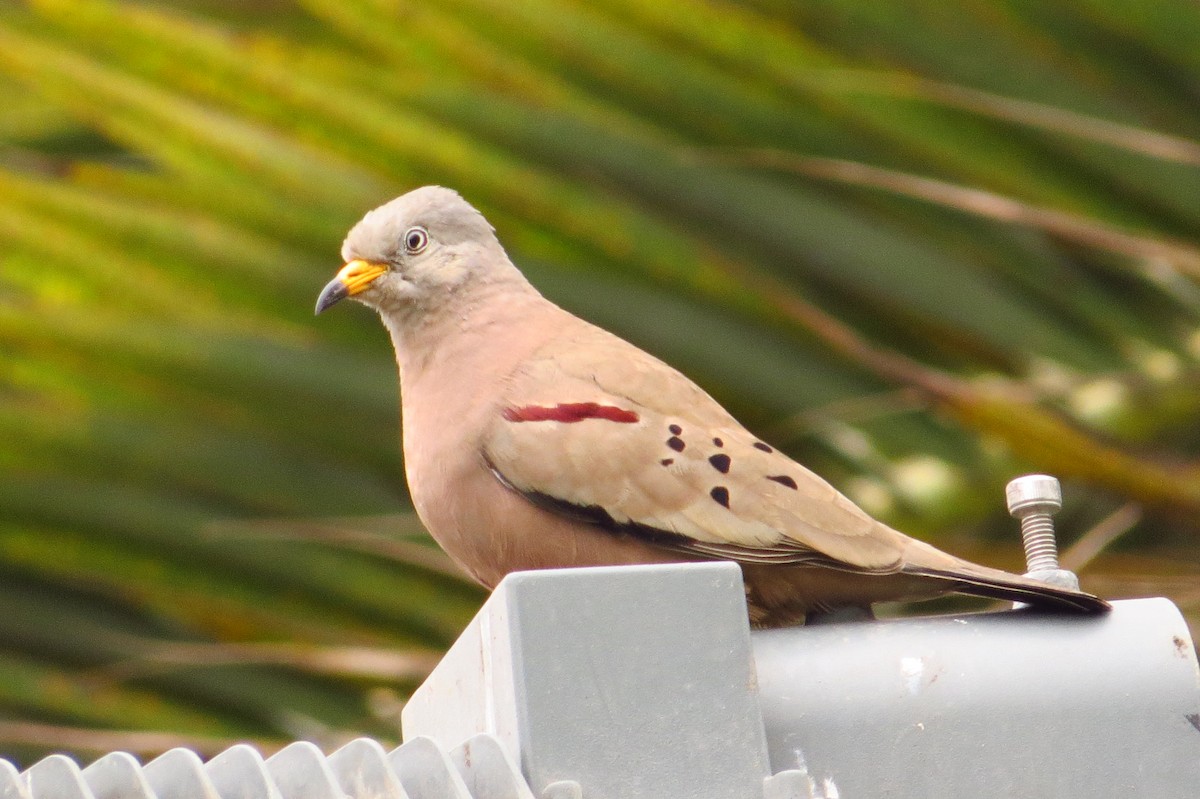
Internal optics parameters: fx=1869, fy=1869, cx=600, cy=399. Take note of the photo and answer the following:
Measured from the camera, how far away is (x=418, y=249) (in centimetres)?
460

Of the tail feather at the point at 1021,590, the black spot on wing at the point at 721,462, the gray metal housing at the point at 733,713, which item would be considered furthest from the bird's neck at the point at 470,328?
the gray metal housing at the point at 733,713

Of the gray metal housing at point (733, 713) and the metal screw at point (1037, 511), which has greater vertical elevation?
the metal screw at point (1037, 511)

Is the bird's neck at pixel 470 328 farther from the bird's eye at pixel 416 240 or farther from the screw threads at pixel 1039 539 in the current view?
the screw threads at pixel 1039 539

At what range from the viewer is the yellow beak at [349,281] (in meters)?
4.35

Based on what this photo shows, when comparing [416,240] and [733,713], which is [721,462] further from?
[416,240]

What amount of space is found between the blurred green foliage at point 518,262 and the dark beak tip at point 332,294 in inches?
14.7

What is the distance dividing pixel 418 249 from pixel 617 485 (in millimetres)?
1266

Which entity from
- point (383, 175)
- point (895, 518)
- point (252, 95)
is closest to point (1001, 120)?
point (895, 518)

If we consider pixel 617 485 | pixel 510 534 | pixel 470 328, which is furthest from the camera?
pixel 470 328

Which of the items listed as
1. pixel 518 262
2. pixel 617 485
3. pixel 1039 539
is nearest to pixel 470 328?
pixel 518 262

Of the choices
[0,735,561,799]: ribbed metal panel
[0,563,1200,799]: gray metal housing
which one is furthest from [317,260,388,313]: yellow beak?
[0,735,561,799]: ribbed metal panel

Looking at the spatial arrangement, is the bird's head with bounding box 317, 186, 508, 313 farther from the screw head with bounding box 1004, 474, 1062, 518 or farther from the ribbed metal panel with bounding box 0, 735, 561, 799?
the ribbed metal panel with bounding box 0, 735, 561, 799

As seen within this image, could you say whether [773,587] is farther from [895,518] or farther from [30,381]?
[30,381]

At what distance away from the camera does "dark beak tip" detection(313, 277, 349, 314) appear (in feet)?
14.2
